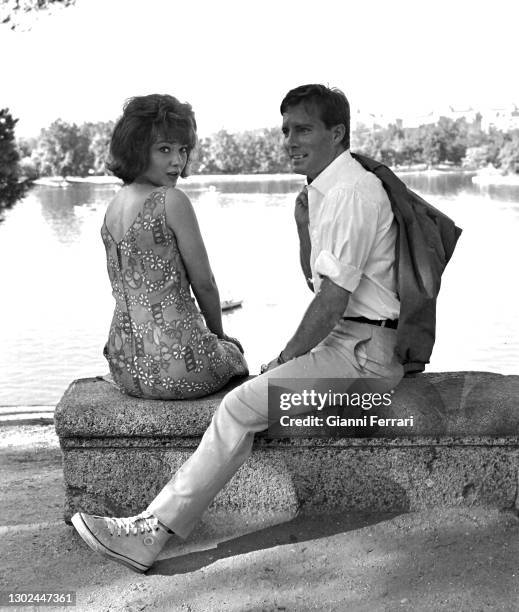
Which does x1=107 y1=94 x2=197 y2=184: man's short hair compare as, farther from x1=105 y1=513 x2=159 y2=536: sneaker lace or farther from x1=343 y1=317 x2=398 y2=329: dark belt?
x1=105 y1=513 x2=159 y2=536: sneaker lace

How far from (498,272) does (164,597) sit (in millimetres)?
23119

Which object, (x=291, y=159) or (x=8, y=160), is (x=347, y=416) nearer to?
(x=291, y=159)

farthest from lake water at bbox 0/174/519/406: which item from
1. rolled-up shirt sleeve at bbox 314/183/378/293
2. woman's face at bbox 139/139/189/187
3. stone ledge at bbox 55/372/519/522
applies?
rolled-up shirt sleeve at bbox 314/183/378/293

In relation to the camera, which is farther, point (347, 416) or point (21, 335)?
point (21, 335)

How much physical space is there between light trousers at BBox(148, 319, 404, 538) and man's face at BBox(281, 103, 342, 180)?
0.52m

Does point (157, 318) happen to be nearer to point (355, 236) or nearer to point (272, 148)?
point (355, 236)

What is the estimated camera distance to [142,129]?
3.04 meters

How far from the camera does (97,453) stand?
121 inches

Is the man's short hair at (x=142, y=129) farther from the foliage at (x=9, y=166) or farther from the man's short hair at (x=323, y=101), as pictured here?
the foliage at (x=9, y=166)

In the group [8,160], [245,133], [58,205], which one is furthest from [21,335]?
[245,133]

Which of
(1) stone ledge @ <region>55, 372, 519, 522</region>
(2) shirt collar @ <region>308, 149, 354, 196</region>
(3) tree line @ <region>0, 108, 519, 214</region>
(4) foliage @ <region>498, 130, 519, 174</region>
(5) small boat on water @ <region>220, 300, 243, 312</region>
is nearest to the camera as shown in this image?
(2) shirt collar @ <region>308, 149, 354, 196</region>

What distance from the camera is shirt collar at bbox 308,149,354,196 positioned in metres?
2.90

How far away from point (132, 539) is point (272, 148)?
58527 millimetres

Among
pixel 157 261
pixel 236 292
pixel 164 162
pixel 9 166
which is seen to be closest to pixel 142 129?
pixel 164 162
